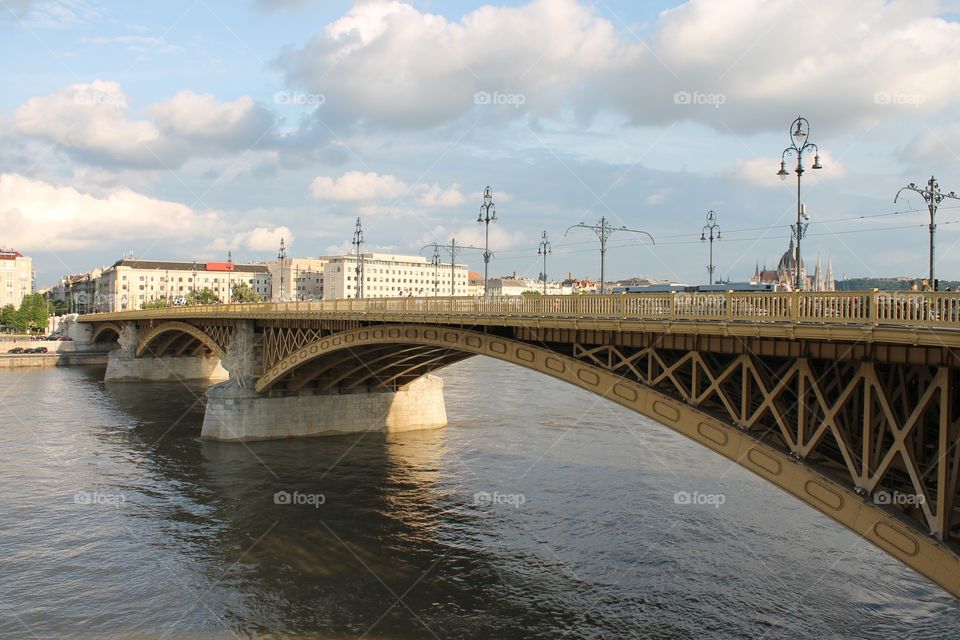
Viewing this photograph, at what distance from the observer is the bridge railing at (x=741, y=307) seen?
11.2 metres

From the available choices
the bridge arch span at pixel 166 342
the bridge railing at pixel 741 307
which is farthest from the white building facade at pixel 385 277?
the bridge railing at pixel 741 307

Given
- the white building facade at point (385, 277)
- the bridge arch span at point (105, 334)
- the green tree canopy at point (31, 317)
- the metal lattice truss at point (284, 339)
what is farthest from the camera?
the white building facade at point (385, 277)

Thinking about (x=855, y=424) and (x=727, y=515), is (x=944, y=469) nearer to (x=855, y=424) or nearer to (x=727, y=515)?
(x=855, y=424)

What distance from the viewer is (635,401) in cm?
1716

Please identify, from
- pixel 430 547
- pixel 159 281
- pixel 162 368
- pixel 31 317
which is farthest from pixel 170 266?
pixel 430 547

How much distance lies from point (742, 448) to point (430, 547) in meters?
12.1

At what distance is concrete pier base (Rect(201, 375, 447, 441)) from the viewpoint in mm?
39594

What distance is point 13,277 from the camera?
164 metres

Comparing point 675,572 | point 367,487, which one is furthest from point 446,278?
point 675,572

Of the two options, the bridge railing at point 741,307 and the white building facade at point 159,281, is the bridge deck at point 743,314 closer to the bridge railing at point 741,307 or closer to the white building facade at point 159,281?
the bridge railing at point 741,307

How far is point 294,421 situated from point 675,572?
25.5 meters

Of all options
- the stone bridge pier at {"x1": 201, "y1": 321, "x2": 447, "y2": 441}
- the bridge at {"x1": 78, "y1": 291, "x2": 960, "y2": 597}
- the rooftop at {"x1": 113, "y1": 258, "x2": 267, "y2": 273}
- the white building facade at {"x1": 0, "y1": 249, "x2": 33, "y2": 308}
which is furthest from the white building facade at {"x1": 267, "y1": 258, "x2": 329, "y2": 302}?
the bridge at {"x1": 78, "y1": 291, "x2": 960, "y2": 597}

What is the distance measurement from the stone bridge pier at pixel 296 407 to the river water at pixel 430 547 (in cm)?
169

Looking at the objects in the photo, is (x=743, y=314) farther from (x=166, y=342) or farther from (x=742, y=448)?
(x=166, y=342)
